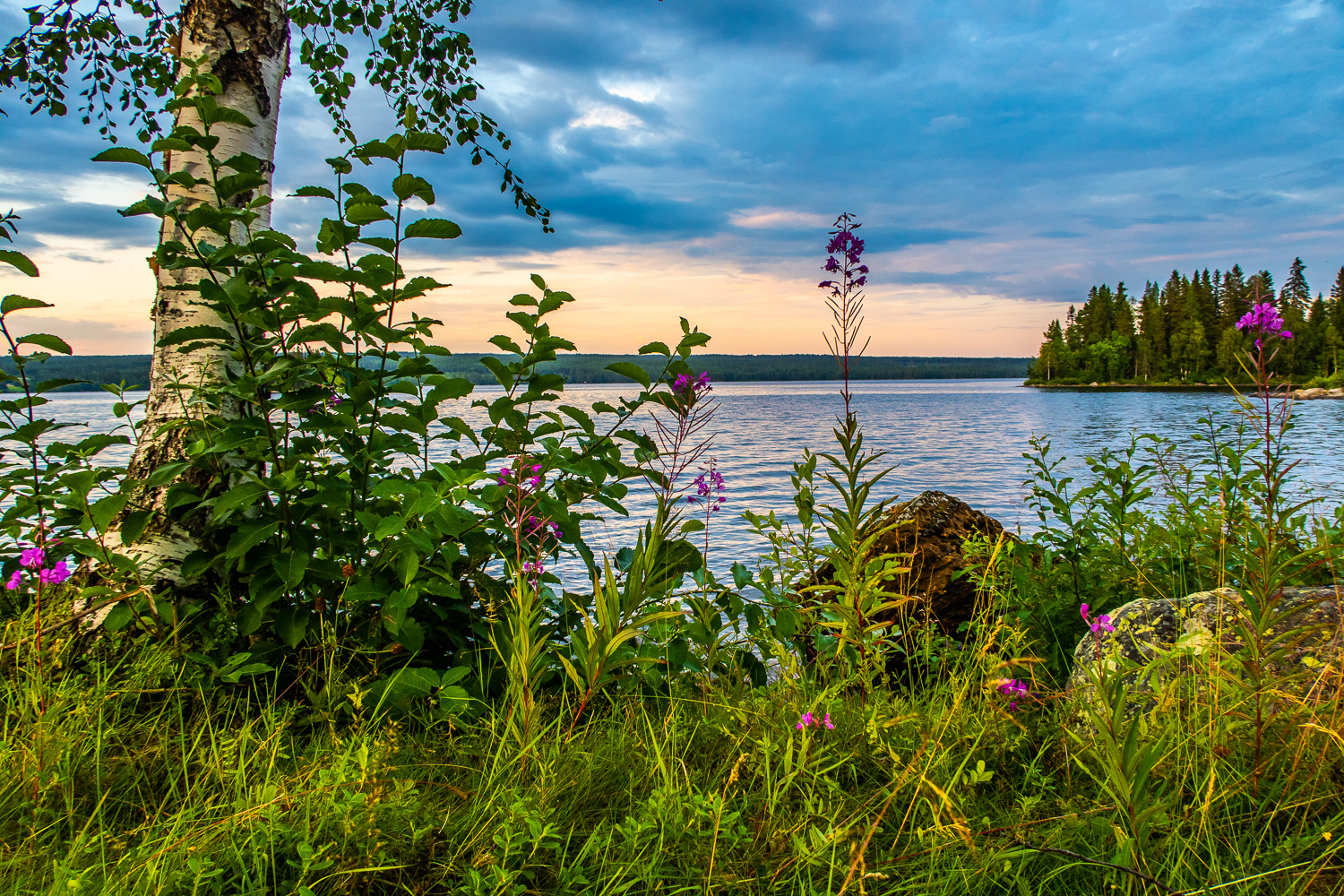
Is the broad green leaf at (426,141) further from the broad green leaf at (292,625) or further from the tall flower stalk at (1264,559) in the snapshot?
the tall flower stalk at (1264,559)

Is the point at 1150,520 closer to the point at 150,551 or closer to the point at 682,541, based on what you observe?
the point at 682,541

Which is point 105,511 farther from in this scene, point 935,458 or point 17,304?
point 935,458

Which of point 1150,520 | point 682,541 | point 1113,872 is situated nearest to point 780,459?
point 1150,520

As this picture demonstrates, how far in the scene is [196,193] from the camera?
9.87 feet

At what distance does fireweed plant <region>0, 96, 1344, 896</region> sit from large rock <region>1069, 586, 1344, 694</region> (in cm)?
11

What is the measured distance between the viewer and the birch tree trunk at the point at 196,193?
2.79 metres

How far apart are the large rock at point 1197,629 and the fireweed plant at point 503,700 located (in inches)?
4.4

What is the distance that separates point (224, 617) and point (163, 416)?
111cm

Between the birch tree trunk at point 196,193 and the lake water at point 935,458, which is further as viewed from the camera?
the lake water at point 935,458

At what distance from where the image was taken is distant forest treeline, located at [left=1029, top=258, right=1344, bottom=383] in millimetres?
60094

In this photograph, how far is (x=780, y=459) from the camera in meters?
18.6

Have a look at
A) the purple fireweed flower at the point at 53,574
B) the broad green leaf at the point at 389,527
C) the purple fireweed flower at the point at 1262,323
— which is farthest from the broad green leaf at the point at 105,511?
the purple fireweed flower at the point at 1262,323

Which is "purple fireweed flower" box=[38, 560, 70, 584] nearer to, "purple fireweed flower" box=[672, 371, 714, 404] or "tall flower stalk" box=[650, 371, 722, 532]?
"tall flower stalk" box=[650, 371, 722, 532]

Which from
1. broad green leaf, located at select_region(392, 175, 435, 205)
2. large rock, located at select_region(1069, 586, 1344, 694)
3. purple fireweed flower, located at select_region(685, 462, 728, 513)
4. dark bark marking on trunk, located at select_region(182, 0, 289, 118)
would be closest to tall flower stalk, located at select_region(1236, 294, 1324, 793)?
large rock, located at select_region(1069, 586, 1344, 694)
